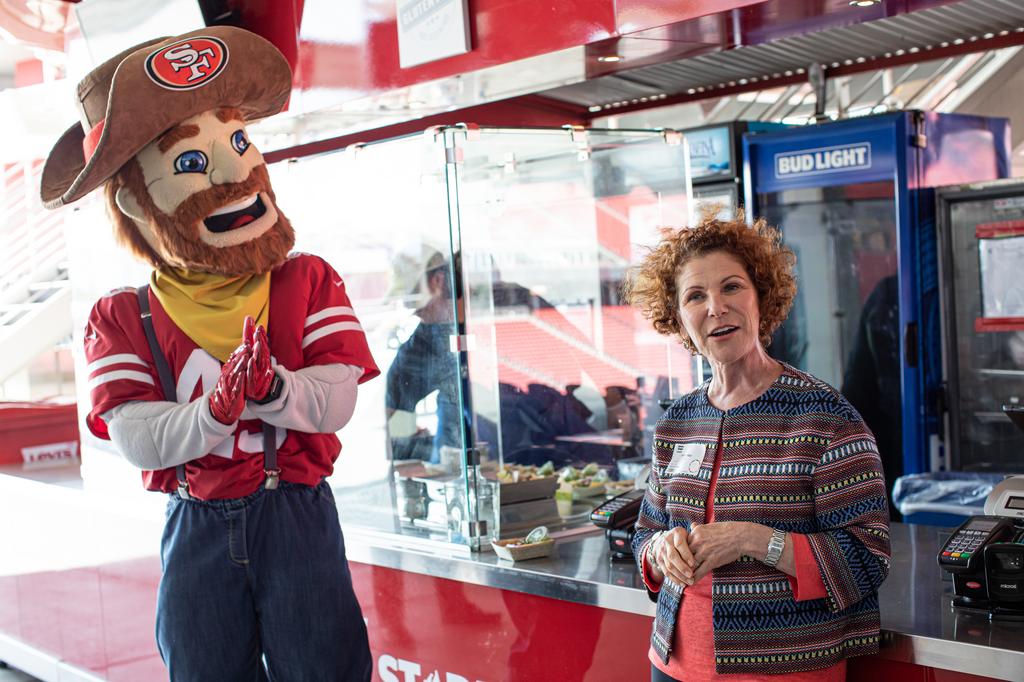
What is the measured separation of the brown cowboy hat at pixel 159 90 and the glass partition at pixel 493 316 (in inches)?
21.7

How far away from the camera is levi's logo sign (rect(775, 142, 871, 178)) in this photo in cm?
455

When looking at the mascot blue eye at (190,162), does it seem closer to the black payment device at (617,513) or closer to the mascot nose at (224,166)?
the mascot nose at (224,166)

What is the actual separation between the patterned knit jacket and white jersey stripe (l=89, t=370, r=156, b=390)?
114cm

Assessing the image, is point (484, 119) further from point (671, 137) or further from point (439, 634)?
point (439, 634)

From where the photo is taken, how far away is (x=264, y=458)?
7.58ft

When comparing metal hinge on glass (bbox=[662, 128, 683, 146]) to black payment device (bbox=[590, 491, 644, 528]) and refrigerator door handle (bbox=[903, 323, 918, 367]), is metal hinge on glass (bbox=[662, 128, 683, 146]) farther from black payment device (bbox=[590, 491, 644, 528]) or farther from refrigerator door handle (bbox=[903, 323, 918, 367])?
refrigerator door handle (bbox=[903, 323, 918, 367])

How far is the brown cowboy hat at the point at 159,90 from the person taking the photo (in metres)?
2.29

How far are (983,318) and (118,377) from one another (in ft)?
11.1

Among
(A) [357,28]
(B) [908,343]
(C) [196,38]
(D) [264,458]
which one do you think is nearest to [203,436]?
(D) [264,458]

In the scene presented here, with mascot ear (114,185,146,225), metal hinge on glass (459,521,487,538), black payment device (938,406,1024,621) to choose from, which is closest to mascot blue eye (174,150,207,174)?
mascot ear (114,185,146,225)

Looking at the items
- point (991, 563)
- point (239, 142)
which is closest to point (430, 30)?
point (239, 142)

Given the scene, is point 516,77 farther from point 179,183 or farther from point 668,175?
point 179,183

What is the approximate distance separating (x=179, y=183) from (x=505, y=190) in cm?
110

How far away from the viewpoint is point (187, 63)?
2.37m
